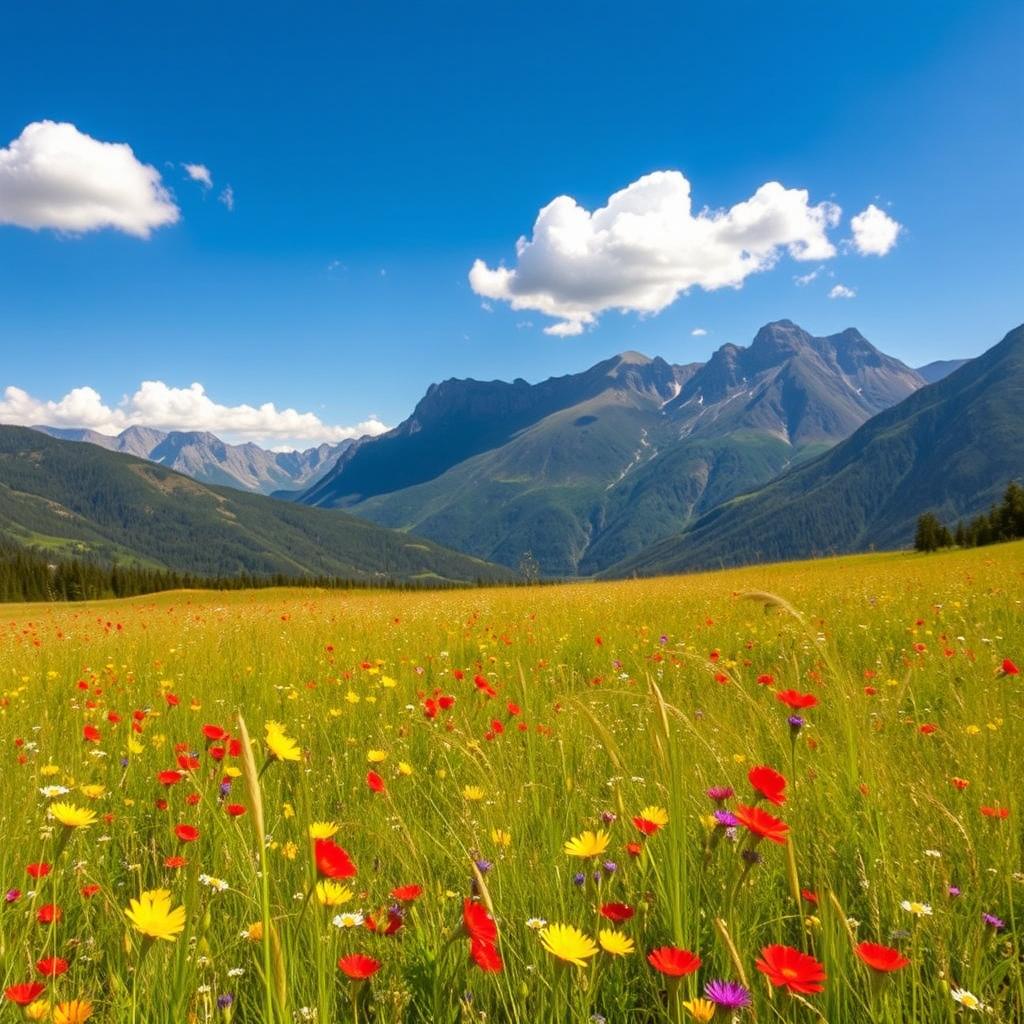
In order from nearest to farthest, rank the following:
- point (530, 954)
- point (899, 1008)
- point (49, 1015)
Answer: point (49, 1015), point (899, 1008), point (530, 954)

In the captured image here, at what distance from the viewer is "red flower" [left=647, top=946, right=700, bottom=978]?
3.36 feet

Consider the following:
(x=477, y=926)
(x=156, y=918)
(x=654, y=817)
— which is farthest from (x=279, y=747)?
(x=654, y=817)

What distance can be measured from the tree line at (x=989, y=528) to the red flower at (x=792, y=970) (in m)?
68.4

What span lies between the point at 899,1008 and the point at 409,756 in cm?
283

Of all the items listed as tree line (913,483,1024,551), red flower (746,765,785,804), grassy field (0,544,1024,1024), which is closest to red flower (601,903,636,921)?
grassy field (0,544,1024,1024)

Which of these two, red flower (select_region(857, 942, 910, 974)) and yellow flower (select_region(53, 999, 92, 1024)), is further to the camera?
yellow flower (select_region(53, 999, 92, 1024))

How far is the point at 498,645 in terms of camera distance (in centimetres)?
769

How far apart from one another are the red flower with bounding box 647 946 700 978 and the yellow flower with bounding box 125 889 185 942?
2.58ft

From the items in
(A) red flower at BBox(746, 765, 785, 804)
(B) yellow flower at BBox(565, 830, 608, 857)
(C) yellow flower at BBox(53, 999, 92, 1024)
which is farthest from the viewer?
(B) yellow flower at BBox(565, 830, 608, 857)

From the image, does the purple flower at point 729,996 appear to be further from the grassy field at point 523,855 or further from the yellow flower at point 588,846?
the yellow flower at point 588,846

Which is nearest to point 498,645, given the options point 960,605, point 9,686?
point 9,686

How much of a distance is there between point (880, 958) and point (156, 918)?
1213mm

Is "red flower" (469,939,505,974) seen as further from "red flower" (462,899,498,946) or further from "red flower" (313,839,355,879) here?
"red flower" (313,839,355,879)

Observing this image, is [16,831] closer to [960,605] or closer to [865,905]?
[865,905]
